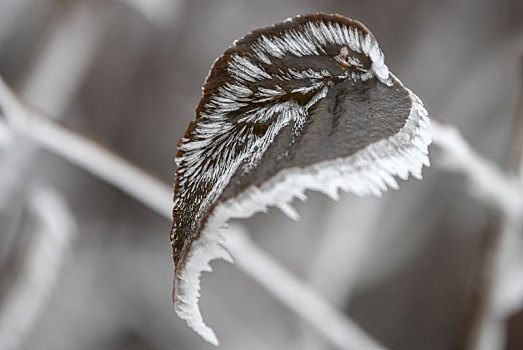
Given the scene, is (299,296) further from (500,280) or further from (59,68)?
(59,68)

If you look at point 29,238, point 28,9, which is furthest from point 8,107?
point 28,9

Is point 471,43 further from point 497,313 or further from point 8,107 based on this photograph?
point 8,107

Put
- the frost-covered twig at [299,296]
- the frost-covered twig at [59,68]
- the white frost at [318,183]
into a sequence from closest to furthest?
the white frost at [318,183] < the frost-covered twig at [299,296] < the frost-covered twig at [59,68]

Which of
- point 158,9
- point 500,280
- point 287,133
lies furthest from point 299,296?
point 158,9

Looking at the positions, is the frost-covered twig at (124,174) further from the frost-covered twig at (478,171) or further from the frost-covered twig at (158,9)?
the frost-covered twig at (158,9)

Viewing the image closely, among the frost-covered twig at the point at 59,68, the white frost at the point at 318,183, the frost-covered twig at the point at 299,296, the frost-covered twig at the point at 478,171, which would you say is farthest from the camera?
the frost-covered twig at the point at 59,68

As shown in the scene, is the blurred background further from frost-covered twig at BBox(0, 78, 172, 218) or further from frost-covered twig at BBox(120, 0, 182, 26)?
frost-covered twig at BBox(0, 78, 172, 218)

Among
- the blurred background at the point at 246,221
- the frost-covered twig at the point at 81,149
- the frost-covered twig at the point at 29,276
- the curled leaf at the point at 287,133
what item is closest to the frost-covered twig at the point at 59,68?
the blurred background at the point at 246,221
